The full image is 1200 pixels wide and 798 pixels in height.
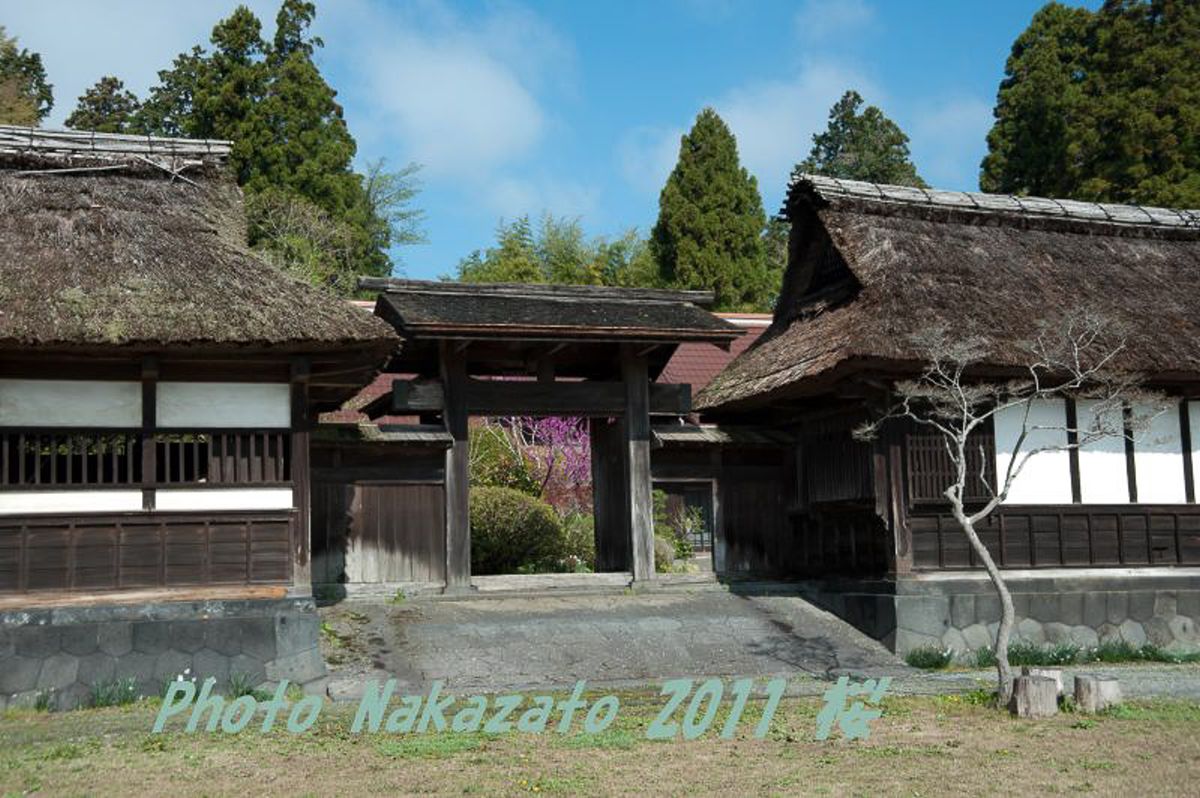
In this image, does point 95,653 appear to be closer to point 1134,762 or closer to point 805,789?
point 805,789

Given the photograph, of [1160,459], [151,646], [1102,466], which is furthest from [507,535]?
[1160,459]

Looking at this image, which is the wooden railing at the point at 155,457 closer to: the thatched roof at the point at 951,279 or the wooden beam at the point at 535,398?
the wooden beam at the point at 535,398

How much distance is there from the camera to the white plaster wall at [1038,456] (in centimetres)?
1705

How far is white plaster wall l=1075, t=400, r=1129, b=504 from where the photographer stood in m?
17.4

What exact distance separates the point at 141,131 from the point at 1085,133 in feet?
94.0

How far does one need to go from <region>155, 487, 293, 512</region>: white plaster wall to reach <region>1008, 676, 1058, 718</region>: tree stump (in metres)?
8.09

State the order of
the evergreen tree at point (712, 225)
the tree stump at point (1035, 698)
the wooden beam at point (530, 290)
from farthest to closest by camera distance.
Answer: the evergreen tree at point (712, 225)
the wooden beam at point (530, 290)
the tree stump at point (1035, 698)

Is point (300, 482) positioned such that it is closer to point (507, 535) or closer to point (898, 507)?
point (507, 535)

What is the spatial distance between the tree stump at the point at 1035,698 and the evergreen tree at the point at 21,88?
94.5ft

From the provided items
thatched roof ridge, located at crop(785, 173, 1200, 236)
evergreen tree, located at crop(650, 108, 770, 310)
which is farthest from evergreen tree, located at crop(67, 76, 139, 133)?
thatched roof ridge, located at crop(785, 173, 1200, 236)

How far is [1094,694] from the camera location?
1148cm

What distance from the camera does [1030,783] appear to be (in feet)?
29.5

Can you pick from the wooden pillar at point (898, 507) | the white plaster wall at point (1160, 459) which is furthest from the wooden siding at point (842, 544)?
the white plaster wall at point (1160, 459)

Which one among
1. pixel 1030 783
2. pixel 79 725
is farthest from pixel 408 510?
pixel 1030 783
